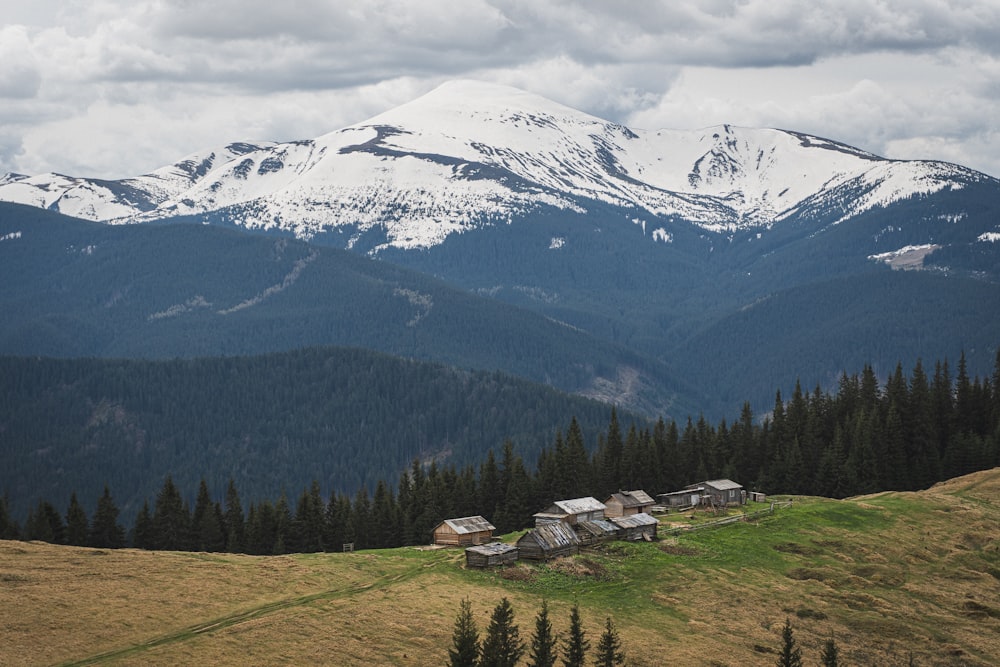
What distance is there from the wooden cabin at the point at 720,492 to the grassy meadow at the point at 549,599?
1140 cm

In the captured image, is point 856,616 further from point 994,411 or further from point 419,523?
point 994,411

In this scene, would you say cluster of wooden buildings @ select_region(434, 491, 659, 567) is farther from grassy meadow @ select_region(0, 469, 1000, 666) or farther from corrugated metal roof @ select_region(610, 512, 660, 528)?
grassy meadow @ select_region(0, 469, 1000, 666)

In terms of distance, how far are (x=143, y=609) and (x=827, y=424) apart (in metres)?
116

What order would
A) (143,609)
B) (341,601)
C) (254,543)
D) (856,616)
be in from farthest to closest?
(254,543), (856,616), (341,601), (143,609)

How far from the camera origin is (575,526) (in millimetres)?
120312

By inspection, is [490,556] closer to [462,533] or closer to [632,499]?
[462,533]

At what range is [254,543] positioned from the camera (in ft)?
442

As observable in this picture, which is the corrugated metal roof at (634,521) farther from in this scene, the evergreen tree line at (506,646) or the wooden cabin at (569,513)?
the evergreen tree line at (506,646)

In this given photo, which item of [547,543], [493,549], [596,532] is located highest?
[596,532]

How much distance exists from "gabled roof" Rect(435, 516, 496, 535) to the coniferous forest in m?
14.3

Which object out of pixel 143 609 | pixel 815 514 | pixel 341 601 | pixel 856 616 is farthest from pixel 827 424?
pixel 143 609

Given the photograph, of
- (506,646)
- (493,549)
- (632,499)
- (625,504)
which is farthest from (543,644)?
(632,499)

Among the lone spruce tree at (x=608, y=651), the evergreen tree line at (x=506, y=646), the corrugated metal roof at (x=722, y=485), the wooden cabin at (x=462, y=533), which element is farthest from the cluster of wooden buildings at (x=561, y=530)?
the lone spruce tree at (x=608, y=651)

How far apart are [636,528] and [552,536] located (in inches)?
437
